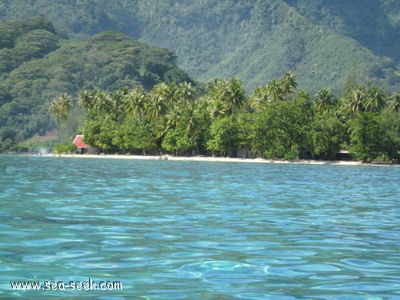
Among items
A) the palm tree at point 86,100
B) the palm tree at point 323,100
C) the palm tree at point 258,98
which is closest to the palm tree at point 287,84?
the palm tree at point 258,98

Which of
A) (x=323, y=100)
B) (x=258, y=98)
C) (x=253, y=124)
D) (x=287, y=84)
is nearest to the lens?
(x=253, y=124)

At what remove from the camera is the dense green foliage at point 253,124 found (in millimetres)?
106375

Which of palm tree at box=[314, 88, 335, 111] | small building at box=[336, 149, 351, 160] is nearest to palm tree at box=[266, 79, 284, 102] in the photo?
palm tree at box=[314, 88, 335, 111]

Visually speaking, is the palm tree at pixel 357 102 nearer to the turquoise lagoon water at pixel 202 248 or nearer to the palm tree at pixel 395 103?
the palm tree at pixel 395 103

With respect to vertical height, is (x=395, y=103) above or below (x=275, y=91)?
below

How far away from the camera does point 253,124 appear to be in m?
113

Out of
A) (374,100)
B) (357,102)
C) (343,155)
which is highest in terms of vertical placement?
(374,100)

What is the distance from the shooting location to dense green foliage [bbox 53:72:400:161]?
106m

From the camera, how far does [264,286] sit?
10812mm

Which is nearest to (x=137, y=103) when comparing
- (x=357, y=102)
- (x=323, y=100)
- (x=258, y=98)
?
(x=258, y=98)

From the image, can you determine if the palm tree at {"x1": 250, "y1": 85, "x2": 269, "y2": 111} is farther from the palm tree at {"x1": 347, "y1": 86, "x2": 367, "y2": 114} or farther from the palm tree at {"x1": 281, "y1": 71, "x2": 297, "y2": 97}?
the palm tree at {"x1": 347, "y1": 86, "x2": 367, "y2": 114}

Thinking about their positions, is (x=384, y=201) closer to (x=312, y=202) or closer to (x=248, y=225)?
(x=312, y=202)

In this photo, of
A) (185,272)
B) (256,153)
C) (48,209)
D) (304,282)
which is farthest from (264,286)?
(256,153)

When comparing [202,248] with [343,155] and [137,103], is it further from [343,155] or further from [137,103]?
[137,103]
